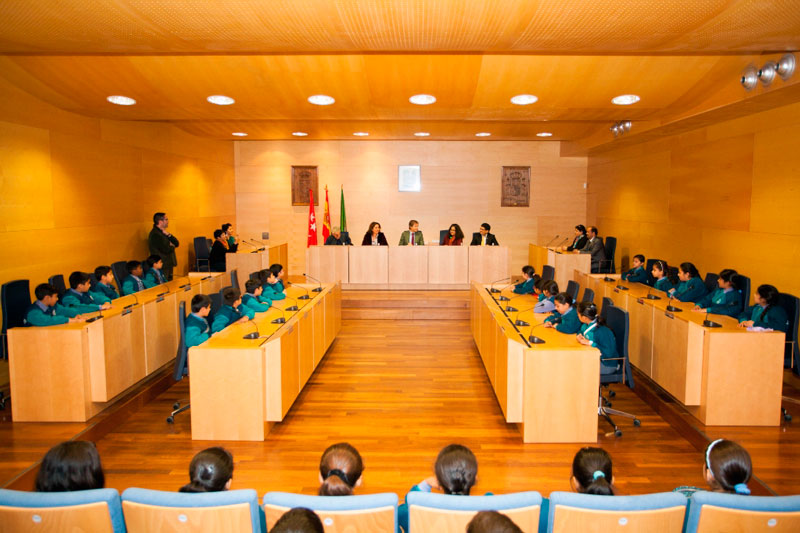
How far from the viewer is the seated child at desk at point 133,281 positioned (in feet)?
23.2

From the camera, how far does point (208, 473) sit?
7.56ft

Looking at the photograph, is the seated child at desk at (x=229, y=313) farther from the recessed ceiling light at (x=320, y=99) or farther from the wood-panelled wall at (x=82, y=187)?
the recessed ceiling light at (x=320, y=99)

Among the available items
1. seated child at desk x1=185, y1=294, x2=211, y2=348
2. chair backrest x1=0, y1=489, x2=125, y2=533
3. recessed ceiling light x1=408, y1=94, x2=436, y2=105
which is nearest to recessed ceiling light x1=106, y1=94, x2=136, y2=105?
seated child at desk x1=185, y1=294, x2=211, y2=348

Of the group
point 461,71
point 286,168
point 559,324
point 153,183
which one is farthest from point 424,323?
point 286,168

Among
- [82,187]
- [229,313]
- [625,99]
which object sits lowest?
[229,313]

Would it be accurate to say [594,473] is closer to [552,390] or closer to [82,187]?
[552,390]

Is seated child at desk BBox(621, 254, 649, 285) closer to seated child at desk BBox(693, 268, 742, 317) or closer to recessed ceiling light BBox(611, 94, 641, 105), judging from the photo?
seated child at desk BBox(693, 268, 742, 317)

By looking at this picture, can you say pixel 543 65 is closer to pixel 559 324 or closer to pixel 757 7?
pixel 757 7

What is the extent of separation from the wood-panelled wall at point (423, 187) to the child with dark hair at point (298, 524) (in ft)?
38.1

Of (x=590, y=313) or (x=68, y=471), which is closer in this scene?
(x=68, y=471)

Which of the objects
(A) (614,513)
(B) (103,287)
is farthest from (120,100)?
(A) (614,513)

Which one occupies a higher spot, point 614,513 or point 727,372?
point 614,513

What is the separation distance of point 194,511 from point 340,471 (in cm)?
59

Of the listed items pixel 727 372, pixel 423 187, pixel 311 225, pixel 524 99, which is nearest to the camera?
pixel 727 372
